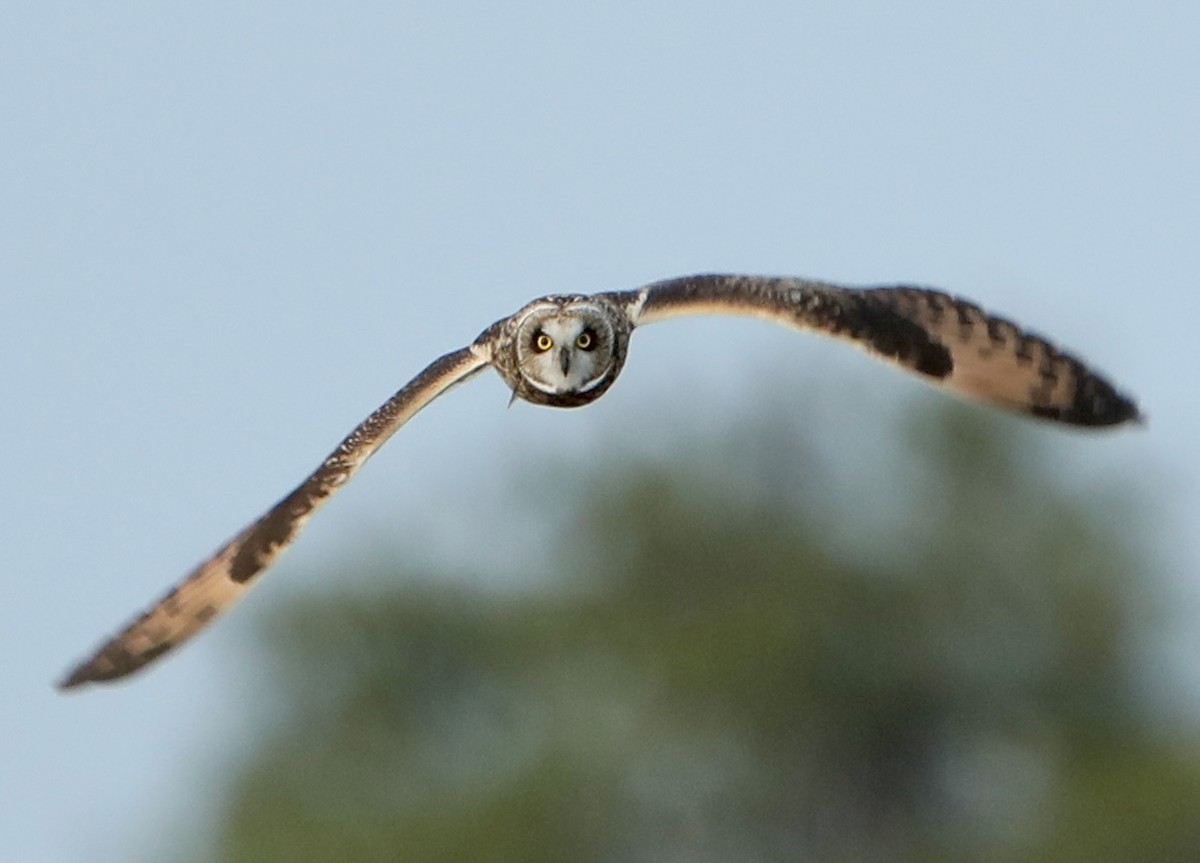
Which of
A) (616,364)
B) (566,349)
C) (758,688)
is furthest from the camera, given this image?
(758,688)

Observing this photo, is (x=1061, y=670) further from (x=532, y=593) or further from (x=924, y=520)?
(x=532, y=593)

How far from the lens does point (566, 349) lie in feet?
37.2

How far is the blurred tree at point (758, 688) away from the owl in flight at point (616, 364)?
59.5 feet

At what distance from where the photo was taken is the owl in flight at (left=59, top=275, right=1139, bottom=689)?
11.1 meters

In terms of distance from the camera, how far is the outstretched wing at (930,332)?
36.1 feet

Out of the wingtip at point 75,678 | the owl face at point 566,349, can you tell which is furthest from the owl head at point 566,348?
the wingtip at point 75,678

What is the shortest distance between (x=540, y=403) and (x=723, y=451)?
86.5 ft

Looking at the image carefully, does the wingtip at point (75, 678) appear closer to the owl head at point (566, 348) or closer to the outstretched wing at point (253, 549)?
the outstretched wing at point (253, 549)

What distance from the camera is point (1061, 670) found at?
35.7m

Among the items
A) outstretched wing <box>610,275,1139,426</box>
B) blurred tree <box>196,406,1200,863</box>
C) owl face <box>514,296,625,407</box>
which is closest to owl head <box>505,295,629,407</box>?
owl face <box>514,296,625,407</box>

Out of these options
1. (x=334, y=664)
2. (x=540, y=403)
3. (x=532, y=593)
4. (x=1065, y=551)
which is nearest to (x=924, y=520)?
(x=1065, y=551)

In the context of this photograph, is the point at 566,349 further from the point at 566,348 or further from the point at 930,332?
the point at 930,332

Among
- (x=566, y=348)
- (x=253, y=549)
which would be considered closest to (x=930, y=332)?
(x=566, y=348)

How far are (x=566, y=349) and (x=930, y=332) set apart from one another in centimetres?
135
